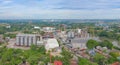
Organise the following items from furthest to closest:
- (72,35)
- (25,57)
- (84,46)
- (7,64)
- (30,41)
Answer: (72,35) < (30,41) < (84,46) < (25,57) < (7,64)

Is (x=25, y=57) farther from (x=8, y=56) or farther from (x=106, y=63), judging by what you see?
(x=106, y=63)

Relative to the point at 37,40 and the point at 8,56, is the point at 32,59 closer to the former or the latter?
the point at 8,56

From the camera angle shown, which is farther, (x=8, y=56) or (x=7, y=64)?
(x=8, y=56)

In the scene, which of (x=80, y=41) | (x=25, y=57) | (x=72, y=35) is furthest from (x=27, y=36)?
(x=25, y=57)

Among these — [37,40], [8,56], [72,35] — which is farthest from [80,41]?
[8,56]

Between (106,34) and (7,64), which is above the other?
(7,64)

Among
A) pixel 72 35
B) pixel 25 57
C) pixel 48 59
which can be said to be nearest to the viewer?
pixel 48 59

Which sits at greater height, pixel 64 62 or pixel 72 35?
pixel 64 62

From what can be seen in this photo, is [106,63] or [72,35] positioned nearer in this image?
[106,63]

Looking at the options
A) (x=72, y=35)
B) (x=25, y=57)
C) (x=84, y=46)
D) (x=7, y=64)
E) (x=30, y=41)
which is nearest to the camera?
(x=7, y=64)
